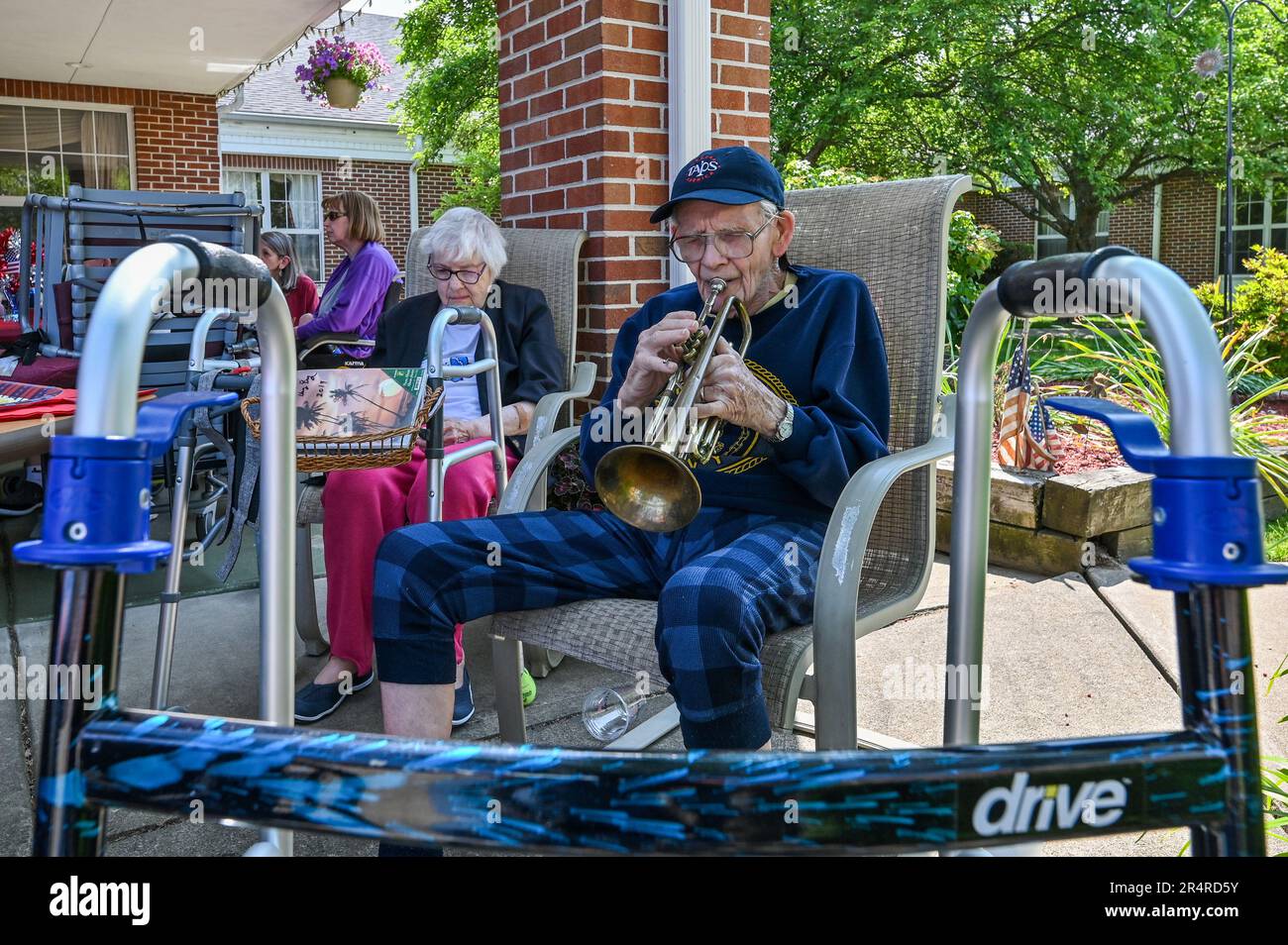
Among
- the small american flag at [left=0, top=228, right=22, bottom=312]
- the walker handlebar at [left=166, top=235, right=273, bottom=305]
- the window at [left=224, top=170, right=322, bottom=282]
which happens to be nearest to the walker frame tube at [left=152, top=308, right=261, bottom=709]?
the walker handlebar at [left=166, top=235, right=273, bottom=305]

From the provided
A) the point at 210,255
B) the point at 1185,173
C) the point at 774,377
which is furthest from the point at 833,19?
the point at 210,255

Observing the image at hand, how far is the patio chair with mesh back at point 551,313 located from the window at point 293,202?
13.4 m

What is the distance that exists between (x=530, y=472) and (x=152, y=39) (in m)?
9.57

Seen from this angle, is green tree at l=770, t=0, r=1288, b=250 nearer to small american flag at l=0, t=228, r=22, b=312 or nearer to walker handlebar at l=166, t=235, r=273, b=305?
small american flag at l=0, t=228, r=22, b=312

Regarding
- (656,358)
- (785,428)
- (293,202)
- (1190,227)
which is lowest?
(785,428)

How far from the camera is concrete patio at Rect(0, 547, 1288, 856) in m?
2.21

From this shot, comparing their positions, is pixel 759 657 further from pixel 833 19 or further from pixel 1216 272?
pixel 1216 272

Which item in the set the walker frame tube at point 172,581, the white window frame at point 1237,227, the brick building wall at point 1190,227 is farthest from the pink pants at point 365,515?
the brick building wall at point 1190,227

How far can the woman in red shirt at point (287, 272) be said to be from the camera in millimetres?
6500

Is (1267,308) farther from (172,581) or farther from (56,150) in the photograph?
(56,150)

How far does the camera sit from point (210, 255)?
929 millimetres

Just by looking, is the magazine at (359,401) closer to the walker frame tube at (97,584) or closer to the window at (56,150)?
the walker frame tube at (97,584)

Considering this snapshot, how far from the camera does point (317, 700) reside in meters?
A: 2.77

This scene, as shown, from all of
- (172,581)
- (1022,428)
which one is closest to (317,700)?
(172,581)
